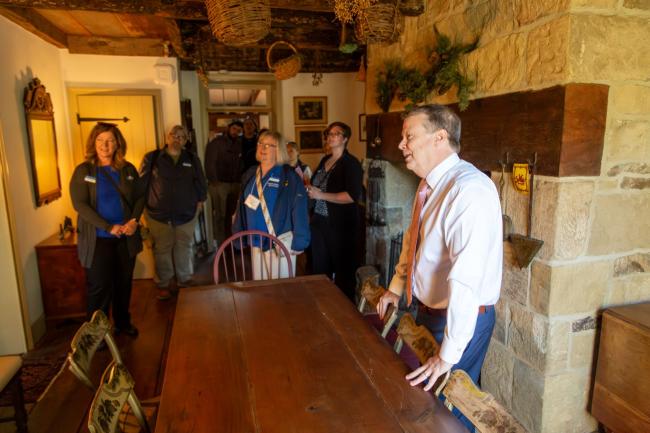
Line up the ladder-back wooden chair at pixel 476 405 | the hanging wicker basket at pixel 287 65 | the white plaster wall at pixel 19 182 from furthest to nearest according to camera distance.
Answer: the hanging wicker basket at pixel 287 65, the white plaster wall at pixel 19 182, the ladder-back wooden chair at pixel 476 405

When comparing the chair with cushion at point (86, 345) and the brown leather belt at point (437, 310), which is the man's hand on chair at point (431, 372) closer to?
the brown leather belt at point (437, 310)

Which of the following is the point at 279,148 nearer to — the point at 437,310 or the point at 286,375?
the point at 437,310

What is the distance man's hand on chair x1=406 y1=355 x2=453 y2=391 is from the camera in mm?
1283

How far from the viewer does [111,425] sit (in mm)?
1044

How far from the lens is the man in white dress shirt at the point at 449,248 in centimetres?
132

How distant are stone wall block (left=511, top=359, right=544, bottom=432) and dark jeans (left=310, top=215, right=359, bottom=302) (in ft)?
5.23

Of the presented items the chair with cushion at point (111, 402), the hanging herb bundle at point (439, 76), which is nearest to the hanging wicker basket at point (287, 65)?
the hanging herb bundle at point (439, 76)

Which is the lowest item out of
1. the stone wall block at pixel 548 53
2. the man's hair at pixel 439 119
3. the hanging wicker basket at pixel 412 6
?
the man's hair at pixel 439 119

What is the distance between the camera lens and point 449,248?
4.66ft

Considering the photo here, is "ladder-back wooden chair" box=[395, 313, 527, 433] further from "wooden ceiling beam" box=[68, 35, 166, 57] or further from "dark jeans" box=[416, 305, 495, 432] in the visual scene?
"wooden ceiling beam" box=[68, 35, 166, 57]

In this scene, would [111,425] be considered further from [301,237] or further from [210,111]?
[210,111]

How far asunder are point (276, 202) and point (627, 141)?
185 cm

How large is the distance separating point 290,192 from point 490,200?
5.25 feet

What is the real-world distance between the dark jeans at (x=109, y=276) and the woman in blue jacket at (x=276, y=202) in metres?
0.91
